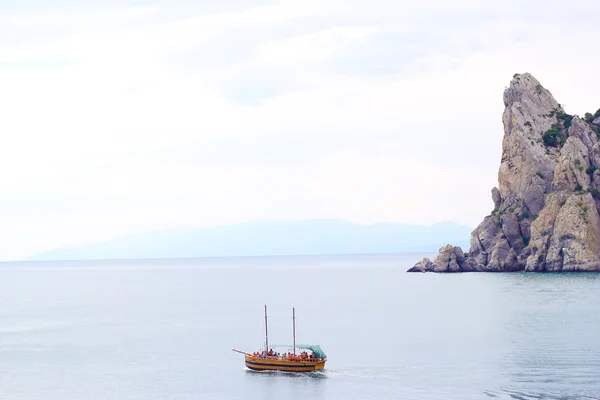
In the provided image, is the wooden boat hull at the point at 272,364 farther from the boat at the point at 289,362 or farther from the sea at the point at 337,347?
the sea at the point at 337,347

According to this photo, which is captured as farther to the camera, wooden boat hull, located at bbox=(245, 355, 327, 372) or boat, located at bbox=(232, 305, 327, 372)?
wooden boat hull, located at bbox=(245, 355, 327, 372)

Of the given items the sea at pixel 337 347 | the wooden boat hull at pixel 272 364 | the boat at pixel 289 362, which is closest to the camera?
the sea at pixel 337 347

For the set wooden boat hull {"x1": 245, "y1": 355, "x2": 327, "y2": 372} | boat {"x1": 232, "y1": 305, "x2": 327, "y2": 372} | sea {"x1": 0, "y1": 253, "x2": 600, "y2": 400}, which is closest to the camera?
sea {"x1": 0, "y1": 253, "x2": 600, "y2": 400}

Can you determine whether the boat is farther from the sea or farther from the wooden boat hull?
the sea

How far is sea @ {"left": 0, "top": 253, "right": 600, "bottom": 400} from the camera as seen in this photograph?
250 feet

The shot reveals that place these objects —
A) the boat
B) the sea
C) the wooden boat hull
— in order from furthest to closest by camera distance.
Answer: the wooden boat hull < the boat < the sea

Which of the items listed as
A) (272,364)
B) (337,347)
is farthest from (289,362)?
(337,347)

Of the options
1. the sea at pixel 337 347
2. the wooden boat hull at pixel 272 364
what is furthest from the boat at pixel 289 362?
the sea at pixel 337 347

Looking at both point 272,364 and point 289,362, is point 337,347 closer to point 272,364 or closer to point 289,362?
point 289,362

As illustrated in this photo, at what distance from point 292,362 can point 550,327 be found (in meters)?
40.8

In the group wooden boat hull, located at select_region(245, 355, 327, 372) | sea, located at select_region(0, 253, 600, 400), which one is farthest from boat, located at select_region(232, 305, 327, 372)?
sea, located at select_region(0, 253, 600, 400)

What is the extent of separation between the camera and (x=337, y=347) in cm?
10006

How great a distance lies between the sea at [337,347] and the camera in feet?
250

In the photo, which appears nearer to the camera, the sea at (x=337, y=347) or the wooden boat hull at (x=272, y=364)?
the sea at (x=337, y=347)
